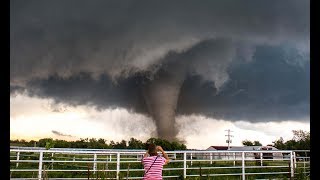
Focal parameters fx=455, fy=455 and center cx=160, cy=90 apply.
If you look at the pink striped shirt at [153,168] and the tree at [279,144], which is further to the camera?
the tree at [279,144]

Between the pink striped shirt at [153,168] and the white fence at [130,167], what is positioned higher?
the pink striped shirt at [153,168]

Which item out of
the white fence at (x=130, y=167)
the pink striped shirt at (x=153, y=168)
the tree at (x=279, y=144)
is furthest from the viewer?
the tree at (x=279, y=144)

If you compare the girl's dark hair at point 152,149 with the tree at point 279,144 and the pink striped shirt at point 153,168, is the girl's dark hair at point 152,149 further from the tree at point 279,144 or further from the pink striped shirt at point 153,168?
the tree at point 279,144

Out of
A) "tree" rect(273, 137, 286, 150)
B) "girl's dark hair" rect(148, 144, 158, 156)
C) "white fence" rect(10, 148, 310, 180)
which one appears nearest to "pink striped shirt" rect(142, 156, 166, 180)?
"girl's dark hair" rect(148, 144, 158, 156)

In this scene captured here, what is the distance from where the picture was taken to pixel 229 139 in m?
68.4

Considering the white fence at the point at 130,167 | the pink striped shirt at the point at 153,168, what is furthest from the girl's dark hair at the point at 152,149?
the white fence at the point at 130,167

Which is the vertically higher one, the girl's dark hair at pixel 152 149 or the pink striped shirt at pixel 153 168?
the girl's dark hair at pixel 152 149

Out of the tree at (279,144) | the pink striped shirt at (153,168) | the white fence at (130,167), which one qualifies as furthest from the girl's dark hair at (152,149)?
the tree at (279,144)

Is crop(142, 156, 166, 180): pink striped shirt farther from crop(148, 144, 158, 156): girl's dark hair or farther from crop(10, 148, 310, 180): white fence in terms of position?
crop(10, 148, 310, 180): white fence

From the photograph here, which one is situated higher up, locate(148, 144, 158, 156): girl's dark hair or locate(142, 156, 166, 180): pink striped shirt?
locate(148, 144, 158, 156): girl's dark hair

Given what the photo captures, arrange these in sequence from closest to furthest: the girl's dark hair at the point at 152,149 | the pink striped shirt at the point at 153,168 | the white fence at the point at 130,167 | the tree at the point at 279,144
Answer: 1. the pink striped shirt at the point at 153,168
2. the girl's dark hair at the point at 152,149
3. the white fence at the point at 130,167
4. the tree at the point at 279,144

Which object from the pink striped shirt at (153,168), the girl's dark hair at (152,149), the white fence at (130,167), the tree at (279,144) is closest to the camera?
the pink striped shirt at (153,168)
